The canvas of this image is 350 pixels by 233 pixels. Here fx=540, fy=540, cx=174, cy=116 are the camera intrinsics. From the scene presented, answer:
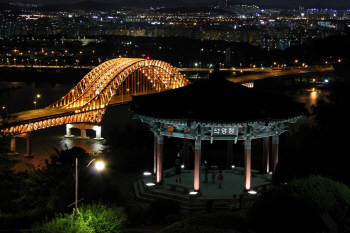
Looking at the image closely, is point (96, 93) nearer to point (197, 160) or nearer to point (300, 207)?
point (197, 160)

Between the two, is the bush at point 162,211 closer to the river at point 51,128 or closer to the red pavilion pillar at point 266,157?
the red pavilion pillar at point 266,157

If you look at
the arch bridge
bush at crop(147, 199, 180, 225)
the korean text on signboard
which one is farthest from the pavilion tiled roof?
the arch bridge

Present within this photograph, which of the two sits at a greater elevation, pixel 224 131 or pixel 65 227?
pixel 224 131

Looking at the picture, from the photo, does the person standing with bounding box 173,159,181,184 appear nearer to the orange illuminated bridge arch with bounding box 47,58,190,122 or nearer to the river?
the river

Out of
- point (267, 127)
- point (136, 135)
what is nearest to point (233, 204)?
point (267, 127)

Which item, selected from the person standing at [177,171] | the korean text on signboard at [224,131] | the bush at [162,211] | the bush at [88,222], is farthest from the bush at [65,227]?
the person standing at [177,171]

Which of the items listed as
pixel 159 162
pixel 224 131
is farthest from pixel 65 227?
pixel 224 131
